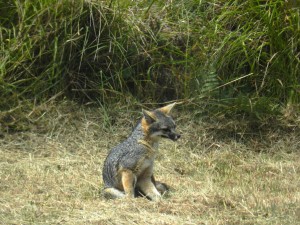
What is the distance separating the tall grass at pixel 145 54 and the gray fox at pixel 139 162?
2.00 metres

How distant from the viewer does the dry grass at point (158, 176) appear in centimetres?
677

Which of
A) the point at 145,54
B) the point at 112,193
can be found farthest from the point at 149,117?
the point at 145,54

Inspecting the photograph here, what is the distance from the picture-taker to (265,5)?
994 cm

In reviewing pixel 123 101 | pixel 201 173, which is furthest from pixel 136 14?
pixel 201 173

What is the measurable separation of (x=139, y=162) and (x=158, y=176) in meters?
0.87

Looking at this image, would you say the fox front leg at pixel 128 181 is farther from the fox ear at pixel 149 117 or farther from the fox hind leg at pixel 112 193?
the fox ear at pixel 149 117

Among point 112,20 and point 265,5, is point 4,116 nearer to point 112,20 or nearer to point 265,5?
point 112,20

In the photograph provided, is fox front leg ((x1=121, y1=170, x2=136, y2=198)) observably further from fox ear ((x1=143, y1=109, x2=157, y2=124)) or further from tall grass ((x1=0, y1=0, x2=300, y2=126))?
tall grass ((x1=0, y1=0, x2=300, y2=126))

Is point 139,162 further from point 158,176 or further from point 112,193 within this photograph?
point 158,176

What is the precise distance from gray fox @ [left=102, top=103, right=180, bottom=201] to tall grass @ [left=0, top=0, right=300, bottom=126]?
2000 millimetres

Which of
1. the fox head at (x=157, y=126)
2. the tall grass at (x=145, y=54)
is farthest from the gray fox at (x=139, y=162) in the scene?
the tall grass at (x=145, y=54)

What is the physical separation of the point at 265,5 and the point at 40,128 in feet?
9.97

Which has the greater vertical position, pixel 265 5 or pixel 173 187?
pixel 265 5

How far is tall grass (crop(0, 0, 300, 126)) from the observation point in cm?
966
